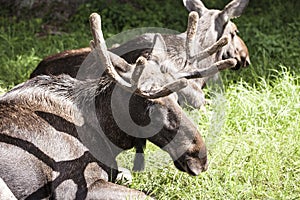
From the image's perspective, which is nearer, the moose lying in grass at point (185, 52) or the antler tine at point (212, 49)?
the antler tine at point (212, 49)

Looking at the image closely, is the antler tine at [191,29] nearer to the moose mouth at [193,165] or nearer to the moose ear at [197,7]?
the moose mouth at [193,165]

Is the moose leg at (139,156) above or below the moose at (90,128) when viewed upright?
below

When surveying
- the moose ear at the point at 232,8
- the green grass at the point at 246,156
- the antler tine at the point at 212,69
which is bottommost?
the green grass at the point at 246,156

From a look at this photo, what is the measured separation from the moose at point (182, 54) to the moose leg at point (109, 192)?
0.59 m

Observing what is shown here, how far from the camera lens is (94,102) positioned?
5.88m

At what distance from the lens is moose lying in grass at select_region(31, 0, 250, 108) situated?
291 inches

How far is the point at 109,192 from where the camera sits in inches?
218

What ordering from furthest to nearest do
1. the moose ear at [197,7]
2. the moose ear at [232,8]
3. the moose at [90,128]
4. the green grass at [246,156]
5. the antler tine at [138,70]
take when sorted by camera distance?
the moose ear at [197,7] → the moose ear at [232,8] → the green grass at [246,156] → the moose at [90,128] → the antler tine at [138,70]

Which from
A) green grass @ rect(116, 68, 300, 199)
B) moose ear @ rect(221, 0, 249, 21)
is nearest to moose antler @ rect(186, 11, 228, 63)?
green grass @ rect(116, 68, 300, 199)

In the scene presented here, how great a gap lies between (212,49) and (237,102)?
67.2 inches

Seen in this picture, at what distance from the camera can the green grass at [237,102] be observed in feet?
19.8

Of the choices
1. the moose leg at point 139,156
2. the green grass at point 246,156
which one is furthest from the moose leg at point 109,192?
the moose leg at point 139,156

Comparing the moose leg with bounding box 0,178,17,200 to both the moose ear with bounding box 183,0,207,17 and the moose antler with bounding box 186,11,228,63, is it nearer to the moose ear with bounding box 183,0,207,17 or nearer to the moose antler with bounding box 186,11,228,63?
the moose antler with bounding box 186,11,228,63

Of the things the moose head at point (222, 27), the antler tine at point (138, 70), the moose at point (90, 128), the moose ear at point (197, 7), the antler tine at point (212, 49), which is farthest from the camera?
the moose ear at point (197, 7)
